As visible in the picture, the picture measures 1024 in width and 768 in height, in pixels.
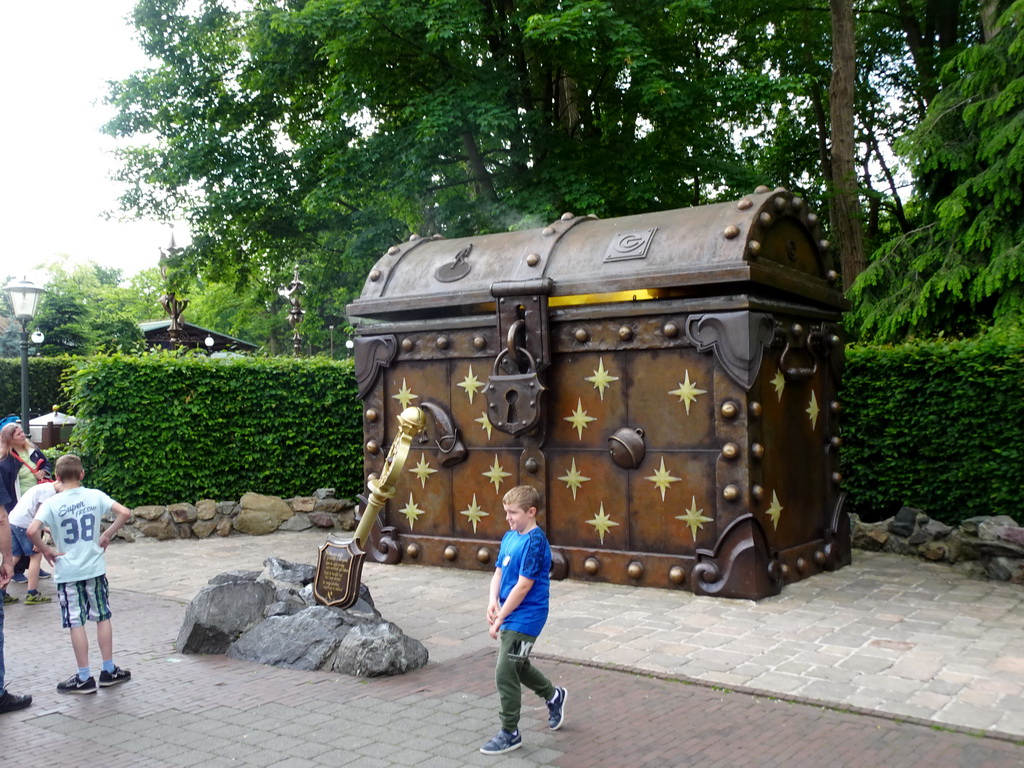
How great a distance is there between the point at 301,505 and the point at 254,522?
65cm

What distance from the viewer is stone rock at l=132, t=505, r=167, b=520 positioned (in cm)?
1196

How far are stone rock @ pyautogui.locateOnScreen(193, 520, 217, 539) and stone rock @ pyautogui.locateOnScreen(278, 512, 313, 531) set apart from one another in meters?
0.85

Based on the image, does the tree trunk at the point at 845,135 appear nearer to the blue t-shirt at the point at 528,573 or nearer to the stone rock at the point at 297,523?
the stone rock at the point at 297,523

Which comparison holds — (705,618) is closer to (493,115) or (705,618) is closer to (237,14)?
(493,115)

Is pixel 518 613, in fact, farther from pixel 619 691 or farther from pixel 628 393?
pixel 628 393

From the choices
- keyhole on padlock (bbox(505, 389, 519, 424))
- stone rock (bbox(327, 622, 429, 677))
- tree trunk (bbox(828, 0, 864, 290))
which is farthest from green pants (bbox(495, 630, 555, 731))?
tree trunk (bbox(828, 0, 864, 290))

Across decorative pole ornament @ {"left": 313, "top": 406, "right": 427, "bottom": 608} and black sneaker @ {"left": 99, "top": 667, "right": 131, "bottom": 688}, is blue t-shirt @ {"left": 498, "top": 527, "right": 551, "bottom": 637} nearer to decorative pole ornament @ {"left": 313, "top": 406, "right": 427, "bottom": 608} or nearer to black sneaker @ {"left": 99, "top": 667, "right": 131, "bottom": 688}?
decorative pole ornament @ {"left": 313, "top": 406, "right": 427, "bottom": 608}

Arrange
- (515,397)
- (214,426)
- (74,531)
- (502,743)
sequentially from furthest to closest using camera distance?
(214,426), (515,397), (74,531), (502,743)

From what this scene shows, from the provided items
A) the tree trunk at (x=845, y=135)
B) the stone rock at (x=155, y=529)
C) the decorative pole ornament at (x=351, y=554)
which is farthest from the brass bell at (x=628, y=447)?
the tree trunk at (x=845, y=135)

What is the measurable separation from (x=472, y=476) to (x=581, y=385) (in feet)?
4.86

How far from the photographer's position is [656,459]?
8.18 m

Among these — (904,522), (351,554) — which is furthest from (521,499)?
(904,522)

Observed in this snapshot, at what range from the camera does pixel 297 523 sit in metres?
12.6

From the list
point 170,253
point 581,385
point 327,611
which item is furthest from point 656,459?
point 170,253
